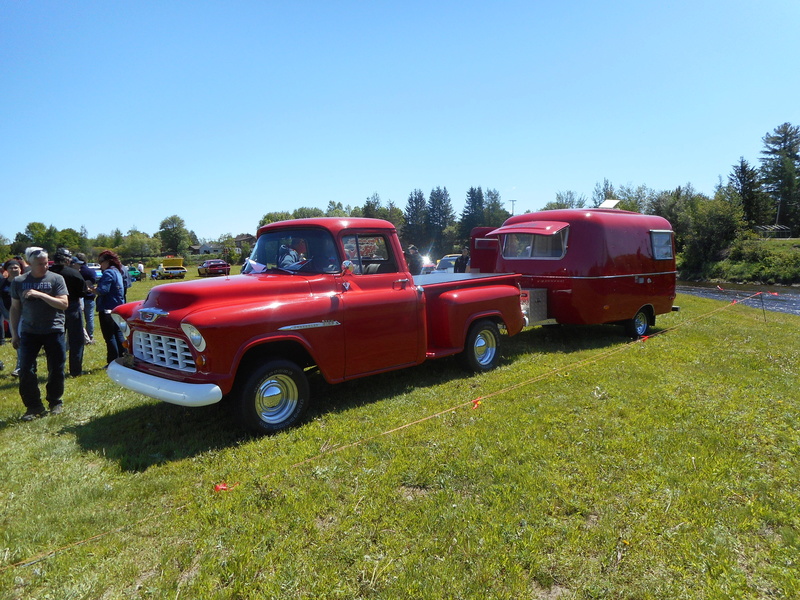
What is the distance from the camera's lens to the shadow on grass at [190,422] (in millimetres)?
4742

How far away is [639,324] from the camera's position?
1057 centimetres

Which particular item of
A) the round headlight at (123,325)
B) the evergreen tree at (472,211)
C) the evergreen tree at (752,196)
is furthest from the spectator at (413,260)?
the evergreen tree at (472,211)

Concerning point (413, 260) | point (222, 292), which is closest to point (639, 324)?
point (413, 260)

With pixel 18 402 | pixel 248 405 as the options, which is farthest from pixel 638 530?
pixel 18 402

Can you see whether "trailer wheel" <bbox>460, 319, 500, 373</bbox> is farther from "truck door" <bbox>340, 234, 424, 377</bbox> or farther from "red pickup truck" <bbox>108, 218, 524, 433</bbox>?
"truck door" <bbox>340, 234, 424, 377</bbox>

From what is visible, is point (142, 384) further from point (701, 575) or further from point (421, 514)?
point (701, 575)

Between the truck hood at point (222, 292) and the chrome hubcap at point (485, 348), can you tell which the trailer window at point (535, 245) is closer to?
the chrome hubcap at point (485, 348)

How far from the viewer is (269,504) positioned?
371 cm

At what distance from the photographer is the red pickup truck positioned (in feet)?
15.1

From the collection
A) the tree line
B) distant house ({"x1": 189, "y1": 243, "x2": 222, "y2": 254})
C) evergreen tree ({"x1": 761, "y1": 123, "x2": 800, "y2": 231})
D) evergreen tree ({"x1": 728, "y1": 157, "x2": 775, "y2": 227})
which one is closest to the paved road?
the tree line

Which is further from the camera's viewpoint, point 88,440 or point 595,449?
point 88,440

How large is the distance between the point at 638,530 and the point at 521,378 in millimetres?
3806

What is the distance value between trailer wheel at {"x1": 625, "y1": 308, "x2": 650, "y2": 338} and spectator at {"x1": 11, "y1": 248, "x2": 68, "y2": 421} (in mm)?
9745

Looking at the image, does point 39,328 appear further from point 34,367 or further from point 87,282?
point 87,282
